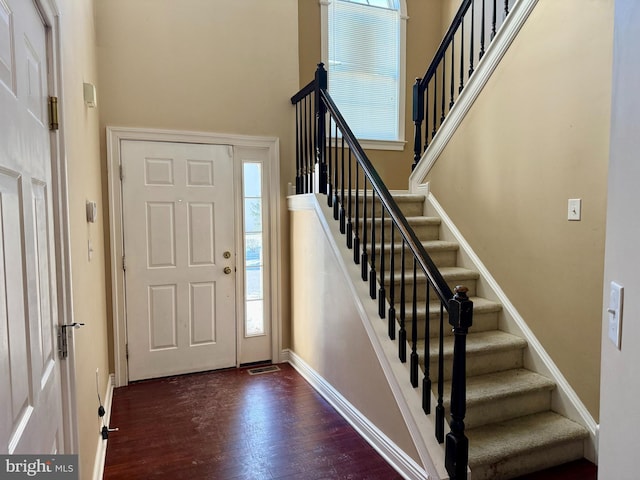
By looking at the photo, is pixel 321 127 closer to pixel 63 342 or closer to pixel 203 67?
pixel 203 67

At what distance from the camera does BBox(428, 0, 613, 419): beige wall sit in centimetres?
226

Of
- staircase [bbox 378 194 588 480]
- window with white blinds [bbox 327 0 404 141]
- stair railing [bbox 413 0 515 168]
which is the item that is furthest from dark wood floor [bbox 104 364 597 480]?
window with white blinds [bbox 327 0 404 141]

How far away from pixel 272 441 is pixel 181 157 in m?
2.28

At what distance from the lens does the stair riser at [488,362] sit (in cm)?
251

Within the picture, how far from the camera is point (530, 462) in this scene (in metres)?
2.20

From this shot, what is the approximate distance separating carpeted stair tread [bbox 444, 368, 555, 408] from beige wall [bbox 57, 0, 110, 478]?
1770 mm

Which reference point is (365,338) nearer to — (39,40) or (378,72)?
(39,40)

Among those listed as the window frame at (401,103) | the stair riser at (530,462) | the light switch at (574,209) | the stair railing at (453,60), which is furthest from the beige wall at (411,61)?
the stair riser at (530,462)

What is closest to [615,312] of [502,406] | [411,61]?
[502,406]

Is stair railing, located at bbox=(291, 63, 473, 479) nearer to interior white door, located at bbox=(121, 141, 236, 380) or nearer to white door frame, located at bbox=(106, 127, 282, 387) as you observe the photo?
white door frame, located at bbox=(106, 127, 282, 387)

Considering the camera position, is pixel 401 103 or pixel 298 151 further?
pixel 401 103

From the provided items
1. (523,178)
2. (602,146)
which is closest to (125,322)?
(523,178)

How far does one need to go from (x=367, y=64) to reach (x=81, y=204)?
11.9 feet

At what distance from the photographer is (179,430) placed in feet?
8.73
